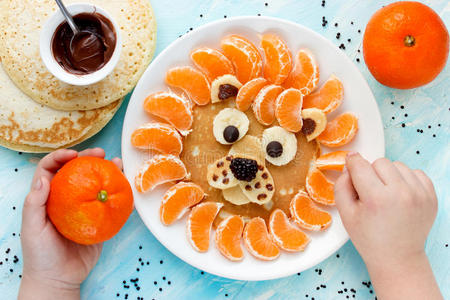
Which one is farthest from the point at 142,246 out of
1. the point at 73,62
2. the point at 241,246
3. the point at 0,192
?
the point at 73,62

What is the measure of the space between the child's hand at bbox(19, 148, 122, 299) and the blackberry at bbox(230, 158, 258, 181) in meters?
0.56

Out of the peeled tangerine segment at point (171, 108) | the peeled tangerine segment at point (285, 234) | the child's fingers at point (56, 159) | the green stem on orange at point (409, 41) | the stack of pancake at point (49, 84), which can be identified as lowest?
the peeled tangerine segment at point (285, 234)

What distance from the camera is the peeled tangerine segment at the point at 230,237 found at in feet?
6.20

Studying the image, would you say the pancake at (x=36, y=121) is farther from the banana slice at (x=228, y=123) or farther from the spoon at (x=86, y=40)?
the banana slice at (x=228, y=123)

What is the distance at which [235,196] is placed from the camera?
1.96 m

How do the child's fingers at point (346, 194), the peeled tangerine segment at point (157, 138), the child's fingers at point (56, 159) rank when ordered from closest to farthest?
the child's fingers at point (346, 194)
the child's fingers at point (56, 159)
the peeled tangerine segment at point (157, 138)

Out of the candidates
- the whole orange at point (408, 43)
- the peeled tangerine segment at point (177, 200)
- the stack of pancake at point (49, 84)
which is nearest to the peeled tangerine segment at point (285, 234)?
the peeled tangerine segment at point (177, 200)

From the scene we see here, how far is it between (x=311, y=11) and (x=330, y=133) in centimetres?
69

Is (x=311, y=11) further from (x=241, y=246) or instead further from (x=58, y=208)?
(x=58, y=208)

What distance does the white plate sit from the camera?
190 centimetres

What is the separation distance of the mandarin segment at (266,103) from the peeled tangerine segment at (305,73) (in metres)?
0.11

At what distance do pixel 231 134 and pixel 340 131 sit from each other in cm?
53

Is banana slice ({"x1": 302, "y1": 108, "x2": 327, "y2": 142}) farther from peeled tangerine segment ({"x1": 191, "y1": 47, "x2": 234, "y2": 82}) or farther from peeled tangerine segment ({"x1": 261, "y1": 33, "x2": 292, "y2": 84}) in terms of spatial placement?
peeled tangerine segment ({"x1": 191, "y1": 47, "x2": 234, "y2": 82})

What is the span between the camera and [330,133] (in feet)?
6.40
